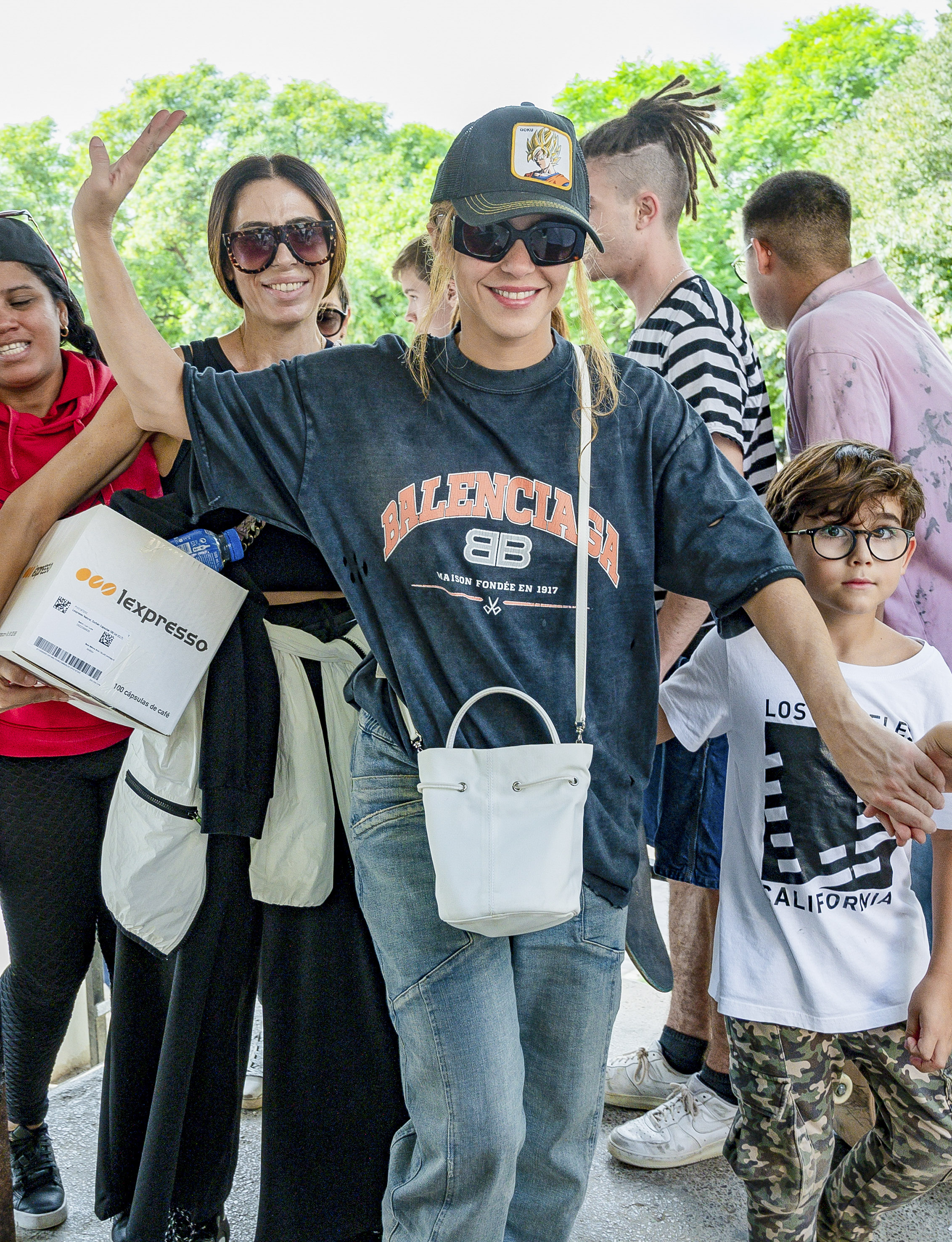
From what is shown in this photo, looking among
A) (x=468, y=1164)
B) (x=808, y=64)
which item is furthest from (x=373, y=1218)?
(x=808, y=64)

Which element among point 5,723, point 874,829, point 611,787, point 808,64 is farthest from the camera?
point 808,64

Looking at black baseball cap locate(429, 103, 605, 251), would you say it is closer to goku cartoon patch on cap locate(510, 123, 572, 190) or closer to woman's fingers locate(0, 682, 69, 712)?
goku cartoon patch on cap locate(510, 123, 572, 190)

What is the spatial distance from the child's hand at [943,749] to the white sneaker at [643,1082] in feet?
4.92

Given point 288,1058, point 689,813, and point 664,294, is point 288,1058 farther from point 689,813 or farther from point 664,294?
point 664,294

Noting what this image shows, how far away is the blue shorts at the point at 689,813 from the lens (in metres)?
2.71

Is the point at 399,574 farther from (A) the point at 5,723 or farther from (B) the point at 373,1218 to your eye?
(B) the point at 373,1218

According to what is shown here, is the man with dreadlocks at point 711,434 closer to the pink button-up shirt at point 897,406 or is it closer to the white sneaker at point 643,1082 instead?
the white sneaker at point 643,1082

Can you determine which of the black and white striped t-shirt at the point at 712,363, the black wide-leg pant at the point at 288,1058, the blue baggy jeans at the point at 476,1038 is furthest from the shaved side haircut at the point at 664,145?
the blue baggy jeans at the point at 476,1038

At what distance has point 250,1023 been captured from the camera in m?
2.27

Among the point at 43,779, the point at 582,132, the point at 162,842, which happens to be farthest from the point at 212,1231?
the point at 582,132

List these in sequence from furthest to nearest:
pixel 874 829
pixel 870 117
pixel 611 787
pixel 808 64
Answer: pixel 808 64, pixel 870 117, pixel 874 829, pixel 611 787

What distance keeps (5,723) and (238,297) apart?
1061mm

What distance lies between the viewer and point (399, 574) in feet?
5.78

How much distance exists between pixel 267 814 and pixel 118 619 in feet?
1.59
